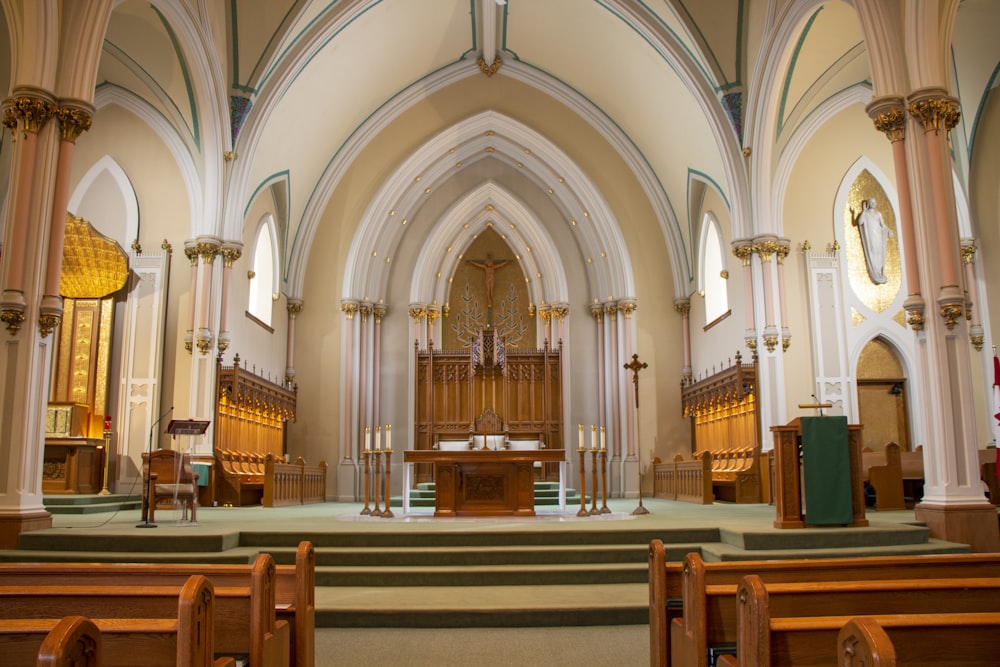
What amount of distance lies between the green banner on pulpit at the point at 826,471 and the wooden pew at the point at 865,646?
246 inches

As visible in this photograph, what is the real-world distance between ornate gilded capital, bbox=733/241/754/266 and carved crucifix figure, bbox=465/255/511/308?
21.3ft

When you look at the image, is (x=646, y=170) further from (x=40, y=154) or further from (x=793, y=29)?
(x=40, y=154)

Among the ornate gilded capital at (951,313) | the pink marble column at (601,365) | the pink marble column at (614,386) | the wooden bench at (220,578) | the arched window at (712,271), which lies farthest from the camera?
the pink marble column at (601,365)

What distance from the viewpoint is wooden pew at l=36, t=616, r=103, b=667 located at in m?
2.24

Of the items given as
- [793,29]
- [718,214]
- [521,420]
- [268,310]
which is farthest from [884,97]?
[268,310]

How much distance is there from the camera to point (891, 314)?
1538 cm

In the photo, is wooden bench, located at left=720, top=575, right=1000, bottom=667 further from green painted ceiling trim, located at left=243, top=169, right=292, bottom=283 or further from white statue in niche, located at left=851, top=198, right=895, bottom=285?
white statue in niche, located at left=851, top=198, right=895, bottom=285

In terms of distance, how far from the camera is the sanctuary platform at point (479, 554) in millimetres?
6457

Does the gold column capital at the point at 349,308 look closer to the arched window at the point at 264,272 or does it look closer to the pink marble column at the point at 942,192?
the arched window at the point at 264,272

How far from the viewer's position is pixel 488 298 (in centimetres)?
1916

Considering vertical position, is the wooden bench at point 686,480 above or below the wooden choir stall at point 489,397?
below

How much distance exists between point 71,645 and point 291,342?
15.6 meters

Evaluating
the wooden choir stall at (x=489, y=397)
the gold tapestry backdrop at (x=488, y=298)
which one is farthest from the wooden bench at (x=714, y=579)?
the gold tapestry backdrop at (x=488, y=298)

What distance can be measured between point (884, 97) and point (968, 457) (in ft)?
13.0
